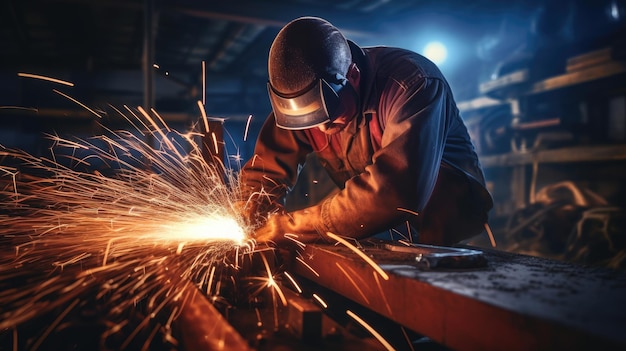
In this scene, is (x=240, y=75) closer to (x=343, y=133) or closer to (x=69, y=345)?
(x=343, y=133)

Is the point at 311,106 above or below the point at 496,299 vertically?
above

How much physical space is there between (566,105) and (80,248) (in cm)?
517

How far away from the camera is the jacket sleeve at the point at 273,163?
2.69m

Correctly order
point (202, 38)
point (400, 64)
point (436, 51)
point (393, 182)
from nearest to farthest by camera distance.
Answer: point (393, 182), point (400, 64), point (436, 51), point (202, 38)

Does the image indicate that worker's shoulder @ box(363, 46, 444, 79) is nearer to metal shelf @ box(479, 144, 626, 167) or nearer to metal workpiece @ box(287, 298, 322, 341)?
metal workpiece @ box(287, 298, 322, 341)

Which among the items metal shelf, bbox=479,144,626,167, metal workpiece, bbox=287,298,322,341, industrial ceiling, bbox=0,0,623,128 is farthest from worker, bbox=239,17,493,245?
metal shelf, bbox=479,144,626,167

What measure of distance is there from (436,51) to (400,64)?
4016 mm

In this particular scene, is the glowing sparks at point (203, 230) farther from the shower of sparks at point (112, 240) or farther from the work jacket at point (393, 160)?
the work jacket at point (393, 160)

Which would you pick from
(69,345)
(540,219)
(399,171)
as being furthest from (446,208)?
(540,219)

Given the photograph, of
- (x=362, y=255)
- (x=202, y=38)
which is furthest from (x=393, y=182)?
(x=202, y=38)

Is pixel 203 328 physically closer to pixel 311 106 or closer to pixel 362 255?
pixel 362 255

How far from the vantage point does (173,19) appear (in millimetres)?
6035

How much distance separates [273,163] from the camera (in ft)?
9.02

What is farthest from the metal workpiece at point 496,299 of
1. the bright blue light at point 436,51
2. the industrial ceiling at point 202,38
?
the bright blue light at point 436,51
